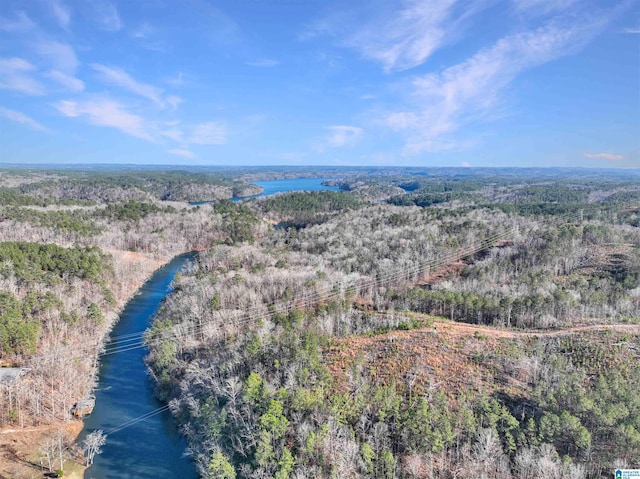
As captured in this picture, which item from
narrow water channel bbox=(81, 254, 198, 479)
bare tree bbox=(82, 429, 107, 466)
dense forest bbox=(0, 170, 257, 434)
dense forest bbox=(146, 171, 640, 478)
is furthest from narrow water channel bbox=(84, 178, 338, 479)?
dense forest bbox=(0, 170, 257, 434)

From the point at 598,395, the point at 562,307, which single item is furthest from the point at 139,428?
the point at 562,307

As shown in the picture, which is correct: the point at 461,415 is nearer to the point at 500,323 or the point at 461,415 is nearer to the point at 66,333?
the point at 500,323

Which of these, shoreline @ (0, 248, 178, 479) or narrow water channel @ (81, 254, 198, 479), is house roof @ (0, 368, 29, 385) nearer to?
shoreline @ (0, 248, 178, 479)

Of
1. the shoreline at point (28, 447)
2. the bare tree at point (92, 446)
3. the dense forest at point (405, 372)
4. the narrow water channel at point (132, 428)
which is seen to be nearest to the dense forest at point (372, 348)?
the dense forest at point (405, 372)

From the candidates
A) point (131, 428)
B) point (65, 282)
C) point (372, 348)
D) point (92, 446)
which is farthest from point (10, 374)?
point (372, 348)

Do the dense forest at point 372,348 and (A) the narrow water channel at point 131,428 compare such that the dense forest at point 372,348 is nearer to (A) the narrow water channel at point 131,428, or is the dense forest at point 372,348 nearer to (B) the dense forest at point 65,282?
(B) the dense forest at point 65,282

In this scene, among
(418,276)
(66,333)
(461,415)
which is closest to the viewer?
(461,415)

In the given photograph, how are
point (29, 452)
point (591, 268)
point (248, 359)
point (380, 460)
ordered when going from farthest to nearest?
point (591, 268)
point (248, 359)
point (29, 452)
point (380, 460)
